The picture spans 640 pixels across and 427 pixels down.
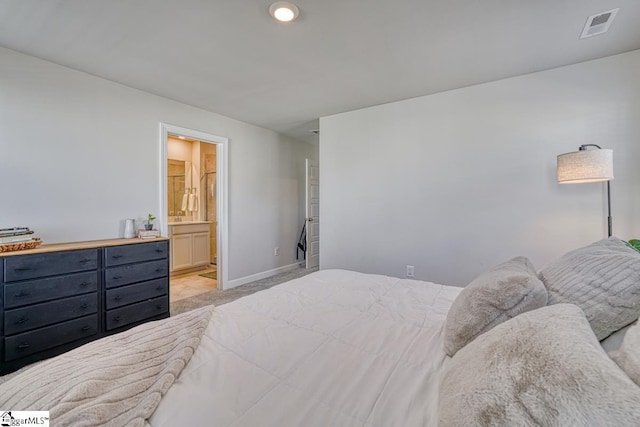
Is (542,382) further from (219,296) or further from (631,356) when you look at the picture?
(219,296)

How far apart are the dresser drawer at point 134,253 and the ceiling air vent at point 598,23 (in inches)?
161

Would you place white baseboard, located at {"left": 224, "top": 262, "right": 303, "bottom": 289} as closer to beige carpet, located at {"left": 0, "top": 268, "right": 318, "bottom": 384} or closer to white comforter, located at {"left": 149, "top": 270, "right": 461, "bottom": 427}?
beige carpet, located at {"left": 0, "top": 268, "right": 318, "bottom": 384}

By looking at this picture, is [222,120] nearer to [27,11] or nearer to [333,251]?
[27,11]

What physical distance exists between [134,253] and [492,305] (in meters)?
2.95

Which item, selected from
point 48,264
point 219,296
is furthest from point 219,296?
point 48,264

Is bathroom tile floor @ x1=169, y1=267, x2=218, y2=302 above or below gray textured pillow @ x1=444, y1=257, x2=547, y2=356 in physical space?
below

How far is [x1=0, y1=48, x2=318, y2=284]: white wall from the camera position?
230 centimetres

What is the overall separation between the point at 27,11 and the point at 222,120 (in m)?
2.20

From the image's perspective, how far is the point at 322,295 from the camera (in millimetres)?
1757

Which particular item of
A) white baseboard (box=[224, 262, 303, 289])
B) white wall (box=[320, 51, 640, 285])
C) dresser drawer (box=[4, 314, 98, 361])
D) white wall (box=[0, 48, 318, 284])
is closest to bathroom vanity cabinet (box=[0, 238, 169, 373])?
dresser drawer (box=[4, 314, 98, 361])

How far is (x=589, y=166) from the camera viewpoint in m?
2.07

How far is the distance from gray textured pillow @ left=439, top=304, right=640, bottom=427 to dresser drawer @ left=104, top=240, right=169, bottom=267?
9.31ft

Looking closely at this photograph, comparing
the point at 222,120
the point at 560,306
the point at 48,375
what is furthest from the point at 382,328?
the point at 222,120

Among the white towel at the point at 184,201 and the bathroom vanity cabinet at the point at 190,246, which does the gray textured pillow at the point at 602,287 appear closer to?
the bathroom vanity cabinet at the point at 190,246
